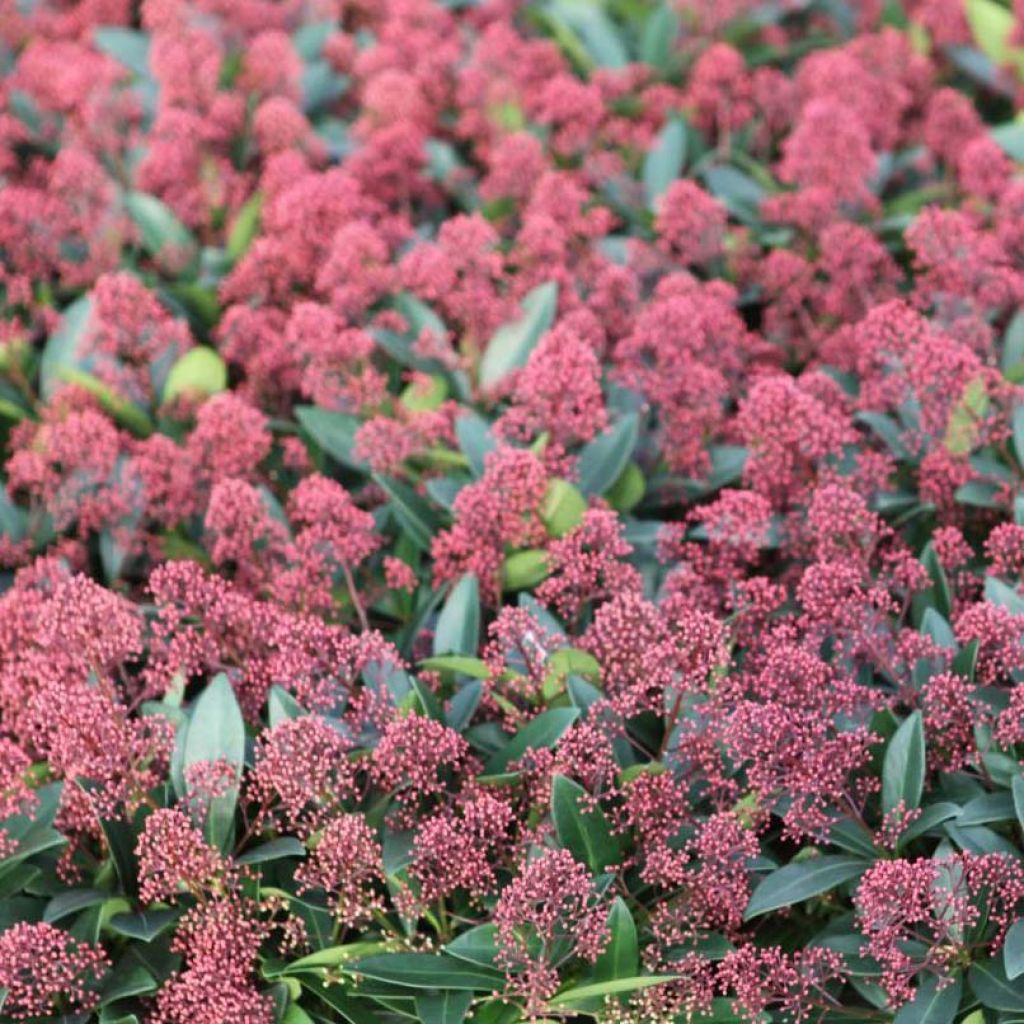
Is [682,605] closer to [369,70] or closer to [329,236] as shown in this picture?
[329,236]

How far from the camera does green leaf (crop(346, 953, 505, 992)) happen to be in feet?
6.88

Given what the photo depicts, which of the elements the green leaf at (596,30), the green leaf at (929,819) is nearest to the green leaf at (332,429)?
the green leaf at (929,819)

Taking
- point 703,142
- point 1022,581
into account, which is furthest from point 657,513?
point 703,142

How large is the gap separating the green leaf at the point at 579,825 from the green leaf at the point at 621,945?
0.35ft

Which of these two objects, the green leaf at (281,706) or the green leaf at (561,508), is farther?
the green leaf at (561,508)

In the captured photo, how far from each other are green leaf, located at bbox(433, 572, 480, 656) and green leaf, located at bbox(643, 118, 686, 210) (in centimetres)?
154

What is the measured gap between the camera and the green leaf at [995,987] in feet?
6.69

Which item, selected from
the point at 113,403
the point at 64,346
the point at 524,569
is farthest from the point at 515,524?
the point at 64,346

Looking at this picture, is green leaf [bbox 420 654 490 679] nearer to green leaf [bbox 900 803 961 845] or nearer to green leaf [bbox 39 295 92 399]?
green leaf [bbox 900 803 961 845]

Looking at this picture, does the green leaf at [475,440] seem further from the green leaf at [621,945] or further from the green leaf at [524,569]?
the green leaf at [621,945]

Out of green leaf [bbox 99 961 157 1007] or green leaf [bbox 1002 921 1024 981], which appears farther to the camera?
green leaf [bbox 99 961 157 1007]

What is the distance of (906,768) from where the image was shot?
7.31ft

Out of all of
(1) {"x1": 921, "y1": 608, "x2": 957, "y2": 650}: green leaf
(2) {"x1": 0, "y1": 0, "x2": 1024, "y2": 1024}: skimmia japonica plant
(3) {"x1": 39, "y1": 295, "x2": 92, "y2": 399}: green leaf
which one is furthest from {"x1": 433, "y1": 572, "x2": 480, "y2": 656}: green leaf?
(3) {"x1": 39, "y1": 295, "x2": 92, "y2": 399}: green leaf

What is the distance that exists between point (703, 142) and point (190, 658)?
222 cm
